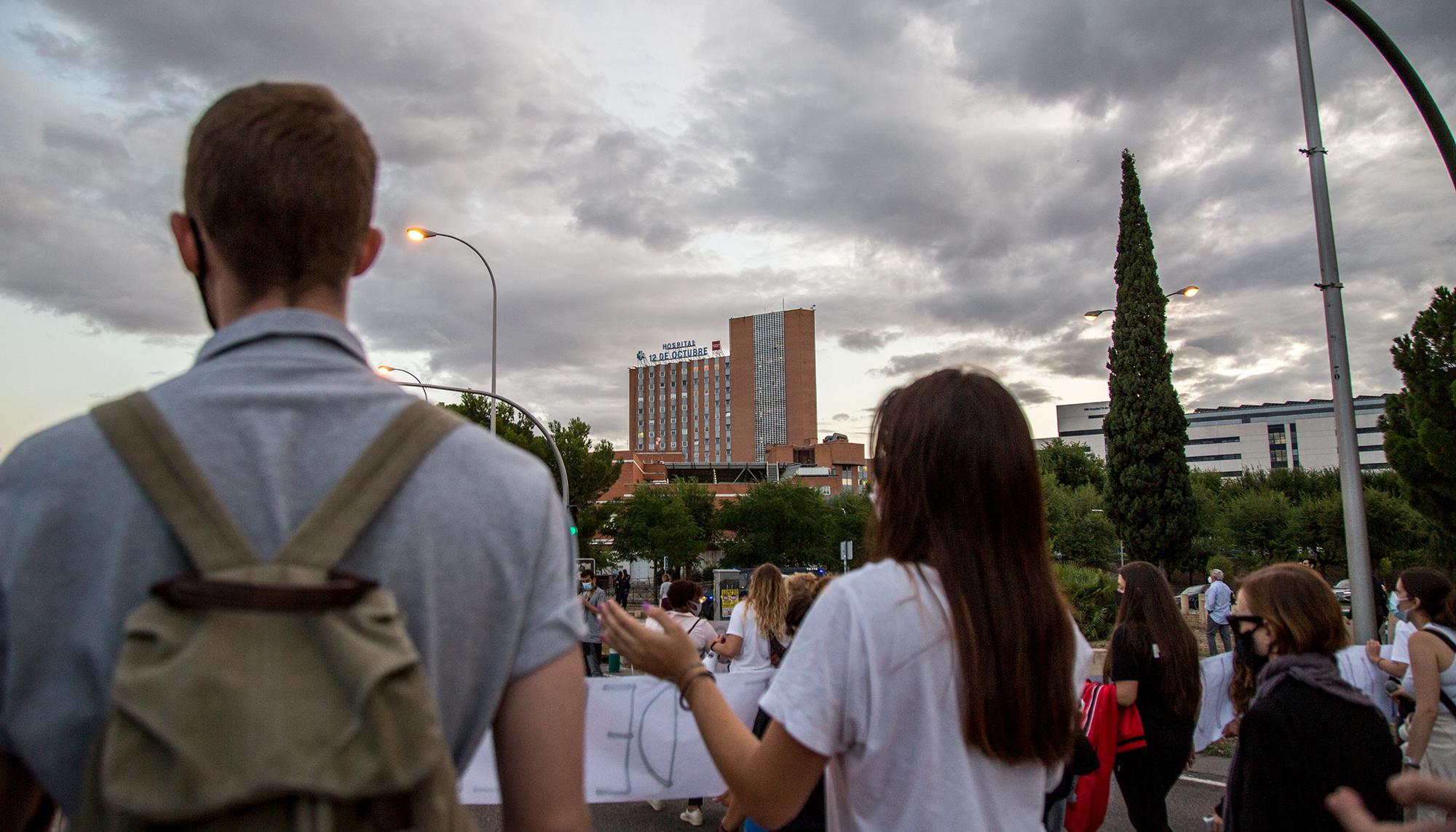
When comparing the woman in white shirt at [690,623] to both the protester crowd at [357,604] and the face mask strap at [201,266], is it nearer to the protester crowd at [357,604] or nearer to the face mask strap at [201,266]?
the protester crowd at [357,604]

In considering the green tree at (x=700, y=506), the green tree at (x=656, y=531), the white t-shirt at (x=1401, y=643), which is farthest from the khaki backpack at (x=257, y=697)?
the green tree at (x=700, y=506)

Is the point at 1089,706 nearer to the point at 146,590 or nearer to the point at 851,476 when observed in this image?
the point at 146,590

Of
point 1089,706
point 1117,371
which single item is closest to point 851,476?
point 1117,371

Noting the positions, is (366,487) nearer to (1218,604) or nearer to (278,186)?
(278,186)

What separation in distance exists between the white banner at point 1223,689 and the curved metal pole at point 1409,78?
3852mm

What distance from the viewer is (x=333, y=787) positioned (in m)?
0.93

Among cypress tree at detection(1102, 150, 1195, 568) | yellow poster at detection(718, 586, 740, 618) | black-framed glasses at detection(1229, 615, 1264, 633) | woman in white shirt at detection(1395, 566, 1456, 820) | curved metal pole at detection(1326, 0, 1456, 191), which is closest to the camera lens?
black-framed glasses at detection(1229, 615, 1264, 633)

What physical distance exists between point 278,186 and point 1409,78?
8937mm

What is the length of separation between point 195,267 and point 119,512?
0.41m

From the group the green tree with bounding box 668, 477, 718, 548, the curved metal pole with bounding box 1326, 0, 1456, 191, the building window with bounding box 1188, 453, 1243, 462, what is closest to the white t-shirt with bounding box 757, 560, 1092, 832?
the curved metal pole with bounding box 1326, 0, 1456, 191

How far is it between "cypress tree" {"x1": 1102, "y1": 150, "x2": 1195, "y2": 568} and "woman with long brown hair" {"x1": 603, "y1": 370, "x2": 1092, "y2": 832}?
101 feet

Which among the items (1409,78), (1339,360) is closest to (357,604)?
(1409,78)

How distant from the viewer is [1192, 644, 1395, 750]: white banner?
5.83 metres

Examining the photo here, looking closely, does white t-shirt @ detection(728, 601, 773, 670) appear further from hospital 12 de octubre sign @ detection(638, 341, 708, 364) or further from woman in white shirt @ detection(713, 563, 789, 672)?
hospital 12 de octubre sign @ detection(638, 341, 708, 364)
